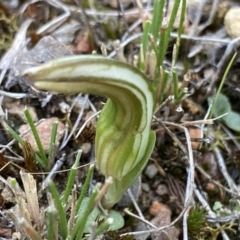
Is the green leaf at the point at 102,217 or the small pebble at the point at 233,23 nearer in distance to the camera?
the green leaf at the point at 102,217

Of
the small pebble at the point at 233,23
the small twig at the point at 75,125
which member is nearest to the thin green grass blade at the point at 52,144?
the small twig at the point at 75,125

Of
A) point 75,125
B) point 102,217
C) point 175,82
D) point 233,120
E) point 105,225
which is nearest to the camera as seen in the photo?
point 105,225

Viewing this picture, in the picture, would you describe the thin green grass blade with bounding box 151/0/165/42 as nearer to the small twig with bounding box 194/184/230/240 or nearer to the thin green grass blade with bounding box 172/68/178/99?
the thin green grass blade with bounding box 172/68/178/99

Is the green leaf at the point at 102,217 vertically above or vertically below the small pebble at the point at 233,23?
Answer: below

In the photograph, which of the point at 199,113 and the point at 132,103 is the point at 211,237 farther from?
the point at 132,103

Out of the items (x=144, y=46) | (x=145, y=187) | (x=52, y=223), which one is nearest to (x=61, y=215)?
(x=52, y=223)

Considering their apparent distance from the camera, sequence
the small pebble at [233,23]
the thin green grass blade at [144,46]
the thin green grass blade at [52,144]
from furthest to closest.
A: the small pebble at [233,23]
the thin green grass blade at [144,46]
the thin green grass blade at [52,144]

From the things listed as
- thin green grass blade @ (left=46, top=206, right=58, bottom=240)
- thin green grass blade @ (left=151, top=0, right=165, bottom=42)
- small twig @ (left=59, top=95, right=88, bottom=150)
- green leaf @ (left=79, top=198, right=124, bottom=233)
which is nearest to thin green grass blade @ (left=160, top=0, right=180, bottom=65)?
thin green grass blade @ (left=151, top=0, right=165, bottom=42)

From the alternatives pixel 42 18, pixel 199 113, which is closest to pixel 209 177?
pixel 199 113

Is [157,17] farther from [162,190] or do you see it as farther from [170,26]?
[162,190]

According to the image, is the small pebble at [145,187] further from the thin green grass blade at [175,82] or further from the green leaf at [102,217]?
the thin green grass blade at [175,82]

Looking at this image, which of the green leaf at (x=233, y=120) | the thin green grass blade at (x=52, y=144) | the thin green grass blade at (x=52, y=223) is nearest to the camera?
the thin green grass blade at (x=52, y=223)
